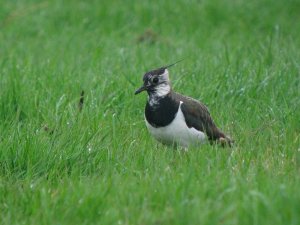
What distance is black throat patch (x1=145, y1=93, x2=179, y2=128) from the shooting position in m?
5.96

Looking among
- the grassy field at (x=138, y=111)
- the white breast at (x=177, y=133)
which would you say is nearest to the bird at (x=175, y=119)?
the white breast at (x=177, y=133)

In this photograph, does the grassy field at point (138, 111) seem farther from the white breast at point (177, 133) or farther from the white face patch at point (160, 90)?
the white face patch at point (160, 90)

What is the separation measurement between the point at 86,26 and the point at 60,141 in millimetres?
4994

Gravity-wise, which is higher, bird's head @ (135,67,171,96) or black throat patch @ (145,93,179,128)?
bird's head @ (135,67,171,96)

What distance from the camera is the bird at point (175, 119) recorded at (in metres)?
5.95

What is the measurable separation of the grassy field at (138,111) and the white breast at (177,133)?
108 mm

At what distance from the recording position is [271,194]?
14.7ft

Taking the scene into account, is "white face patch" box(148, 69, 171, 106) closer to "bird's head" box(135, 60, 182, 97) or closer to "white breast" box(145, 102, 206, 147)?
"bird's head" box(135, 60, 182, 97)

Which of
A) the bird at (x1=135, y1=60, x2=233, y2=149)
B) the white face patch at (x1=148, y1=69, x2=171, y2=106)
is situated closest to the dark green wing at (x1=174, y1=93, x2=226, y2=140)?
the bird at (x1=135, y1=60, x2=233, y2=149)

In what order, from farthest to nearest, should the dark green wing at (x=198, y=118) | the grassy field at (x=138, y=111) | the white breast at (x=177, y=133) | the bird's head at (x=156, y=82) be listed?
the bird's head at (x=156, y=82) < the dark green wing at (x=198, y=118) < the white breast at (x=177, y=133) < the grassy field at (x=138, y=111)

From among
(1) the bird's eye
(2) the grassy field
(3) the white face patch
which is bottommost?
(2) the grassy field

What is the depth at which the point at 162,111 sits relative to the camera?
19.7ft

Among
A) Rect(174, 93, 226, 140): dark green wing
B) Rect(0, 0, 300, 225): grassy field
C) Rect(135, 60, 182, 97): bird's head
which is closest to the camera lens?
Rect(0, 0, 300, 225): grassy field

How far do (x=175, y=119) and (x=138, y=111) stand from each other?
3.74ft
